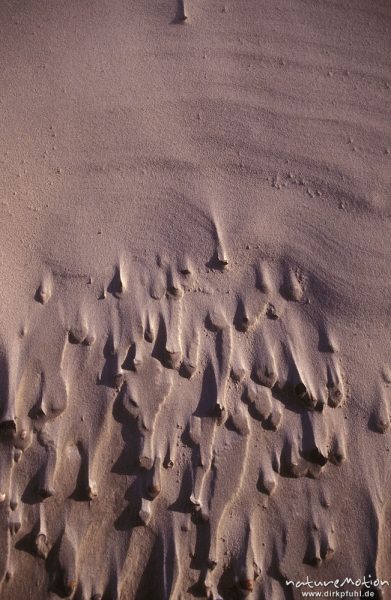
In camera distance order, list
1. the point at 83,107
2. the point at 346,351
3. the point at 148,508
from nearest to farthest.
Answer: the point at 148,508 < the point at 346,351 < the point at 83,107

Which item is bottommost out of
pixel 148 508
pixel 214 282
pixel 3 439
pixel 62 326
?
pixel 148 508

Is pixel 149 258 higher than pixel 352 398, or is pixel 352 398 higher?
pixel 149 258

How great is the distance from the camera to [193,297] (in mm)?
1711

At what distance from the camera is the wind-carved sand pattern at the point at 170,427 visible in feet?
5.11

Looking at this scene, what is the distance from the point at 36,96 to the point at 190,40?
67 centimetres

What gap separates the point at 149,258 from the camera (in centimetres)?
174

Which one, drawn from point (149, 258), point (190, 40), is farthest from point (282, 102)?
point (149, 258)

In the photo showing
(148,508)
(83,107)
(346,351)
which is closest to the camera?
(148,508)

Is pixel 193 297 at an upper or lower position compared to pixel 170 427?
upper

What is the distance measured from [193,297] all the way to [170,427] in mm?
467

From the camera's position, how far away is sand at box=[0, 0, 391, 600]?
1.57 m

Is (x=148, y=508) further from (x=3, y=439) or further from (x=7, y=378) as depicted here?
(x=7, y=378)

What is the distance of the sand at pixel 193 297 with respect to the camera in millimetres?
1568

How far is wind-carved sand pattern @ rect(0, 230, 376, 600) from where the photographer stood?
1559mm
